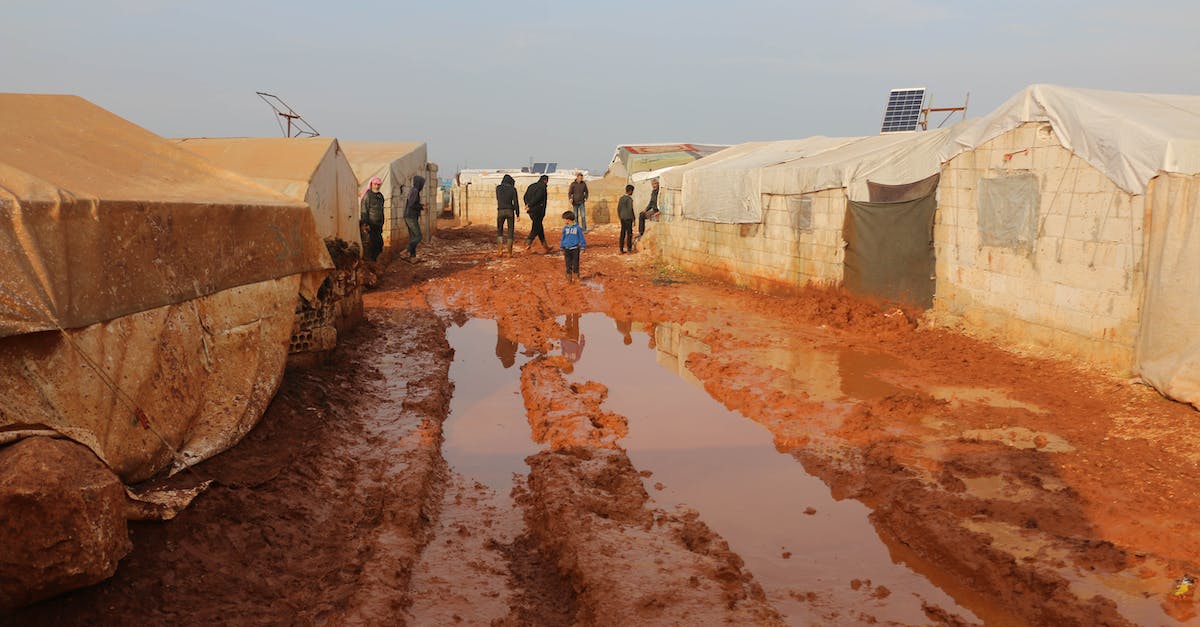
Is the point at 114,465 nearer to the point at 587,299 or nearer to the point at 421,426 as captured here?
the point at 421,426

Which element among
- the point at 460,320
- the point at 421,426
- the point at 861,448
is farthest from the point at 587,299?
the point at 861,448

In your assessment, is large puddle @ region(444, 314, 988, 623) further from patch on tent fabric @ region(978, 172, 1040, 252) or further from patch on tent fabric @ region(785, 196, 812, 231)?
patch on tent fabric @ region(785, 196, 812, 231)

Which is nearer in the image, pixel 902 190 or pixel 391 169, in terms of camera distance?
pixel 902 190

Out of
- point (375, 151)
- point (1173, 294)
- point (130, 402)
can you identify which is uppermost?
point (375, 151)

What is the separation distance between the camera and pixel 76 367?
363cm

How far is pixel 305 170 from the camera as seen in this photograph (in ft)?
32.1

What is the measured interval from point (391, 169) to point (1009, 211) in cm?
1405

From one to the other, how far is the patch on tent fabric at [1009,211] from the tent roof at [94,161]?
6.87 m

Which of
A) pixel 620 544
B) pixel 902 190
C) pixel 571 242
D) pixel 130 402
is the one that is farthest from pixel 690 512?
pixel 571 242

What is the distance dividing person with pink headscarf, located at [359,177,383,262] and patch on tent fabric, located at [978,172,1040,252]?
1048 centimetres

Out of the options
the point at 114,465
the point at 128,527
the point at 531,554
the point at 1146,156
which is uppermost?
the point at 1146,156

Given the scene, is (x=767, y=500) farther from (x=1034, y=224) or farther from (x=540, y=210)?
(x=540, y=210)

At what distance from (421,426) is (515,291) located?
7.12m

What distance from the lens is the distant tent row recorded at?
6.44 m
